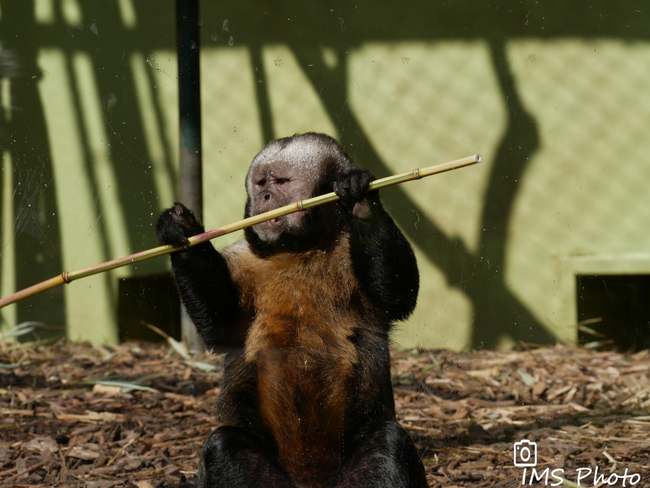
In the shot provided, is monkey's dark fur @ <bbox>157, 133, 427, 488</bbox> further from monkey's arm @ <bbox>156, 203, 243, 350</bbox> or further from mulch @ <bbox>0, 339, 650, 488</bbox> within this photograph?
A: mulch @ <bbox>0, 339, 650, 488</bbox>

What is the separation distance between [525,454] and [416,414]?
3.16 feet

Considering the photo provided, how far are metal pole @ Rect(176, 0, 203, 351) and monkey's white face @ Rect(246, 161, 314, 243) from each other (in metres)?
1.26

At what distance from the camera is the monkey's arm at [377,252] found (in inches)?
117

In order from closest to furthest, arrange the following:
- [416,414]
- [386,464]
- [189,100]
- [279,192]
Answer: [386,464] → [279,192] → [189,100] → [416,414]

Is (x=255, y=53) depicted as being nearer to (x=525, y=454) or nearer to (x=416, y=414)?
(x=416, y=414)

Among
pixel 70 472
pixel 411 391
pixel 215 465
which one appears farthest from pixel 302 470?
pixel 411 391

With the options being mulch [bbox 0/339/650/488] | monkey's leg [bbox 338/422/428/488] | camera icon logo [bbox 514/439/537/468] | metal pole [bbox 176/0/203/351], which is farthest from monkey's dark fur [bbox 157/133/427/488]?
metal pole [bbox 176/0/203/351]

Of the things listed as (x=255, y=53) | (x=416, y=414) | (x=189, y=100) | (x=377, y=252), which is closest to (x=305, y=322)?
(x=377, y=252)

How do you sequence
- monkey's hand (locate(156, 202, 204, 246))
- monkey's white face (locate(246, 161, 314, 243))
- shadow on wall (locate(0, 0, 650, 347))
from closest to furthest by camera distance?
monkey's hand (locate(156, 202, 204, 246))
monkey's white face (locate(246, 161, 314, 243))
shadow on wall (locate(0, 0, 650, 347))

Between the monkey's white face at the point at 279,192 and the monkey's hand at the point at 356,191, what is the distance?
505 millimetres

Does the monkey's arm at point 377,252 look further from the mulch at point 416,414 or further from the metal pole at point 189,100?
the metal pole at point 189,100

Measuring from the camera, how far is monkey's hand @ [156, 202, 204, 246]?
3.20 metres

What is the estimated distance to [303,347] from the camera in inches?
130

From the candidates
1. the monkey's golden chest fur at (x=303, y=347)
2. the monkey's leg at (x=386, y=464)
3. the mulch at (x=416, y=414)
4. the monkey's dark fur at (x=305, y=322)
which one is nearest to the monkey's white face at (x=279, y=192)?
the monkey's dark fur at (x=305, y=322)
